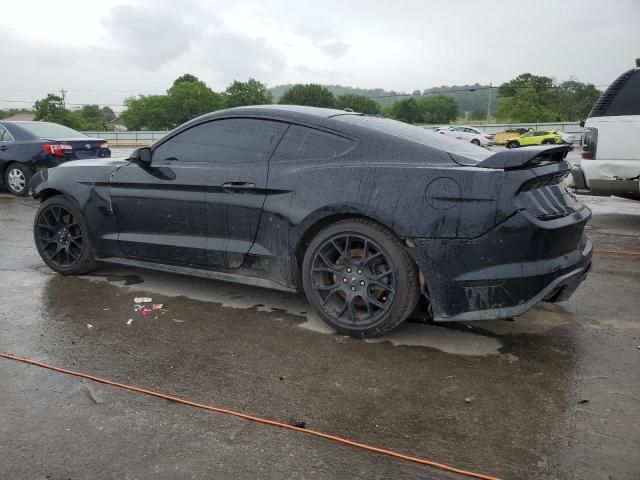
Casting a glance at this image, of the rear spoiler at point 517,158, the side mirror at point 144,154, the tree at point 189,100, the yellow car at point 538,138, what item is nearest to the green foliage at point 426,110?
the tree at point 189,100

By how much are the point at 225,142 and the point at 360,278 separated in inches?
58.3

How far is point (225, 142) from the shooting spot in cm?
421

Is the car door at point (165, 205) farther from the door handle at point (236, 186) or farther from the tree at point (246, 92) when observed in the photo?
the tree at point (246, 92)

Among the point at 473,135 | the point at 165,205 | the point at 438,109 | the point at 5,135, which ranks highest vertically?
the point at 438,109

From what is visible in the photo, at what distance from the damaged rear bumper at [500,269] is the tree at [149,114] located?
10208 cm

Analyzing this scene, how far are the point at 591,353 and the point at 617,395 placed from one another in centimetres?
56

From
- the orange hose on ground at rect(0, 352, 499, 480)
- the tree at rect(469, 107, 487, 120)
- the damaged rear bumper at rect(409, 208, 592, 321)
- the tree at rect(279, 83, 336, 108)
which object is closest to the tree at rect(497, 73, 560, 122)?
the tree at rect(469, 107, 487, 120)

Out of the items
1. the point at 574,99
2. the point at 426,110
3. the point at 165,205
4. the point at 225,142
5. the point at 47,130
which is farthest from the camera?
the point at 426,110

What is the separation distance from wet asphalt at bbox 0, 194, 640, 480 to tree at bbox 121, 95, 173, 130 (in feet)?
332

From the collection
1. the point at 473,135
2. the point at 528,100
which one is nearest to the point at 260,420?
the point at 473,135

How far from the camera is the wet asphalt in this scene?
2381 mm

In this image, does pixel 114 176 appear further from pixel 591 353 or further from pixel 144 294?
pixel 591 353

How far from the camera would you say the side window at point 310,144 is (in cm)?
376

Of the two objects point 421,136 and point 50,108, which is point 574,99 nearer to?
point 50,108
